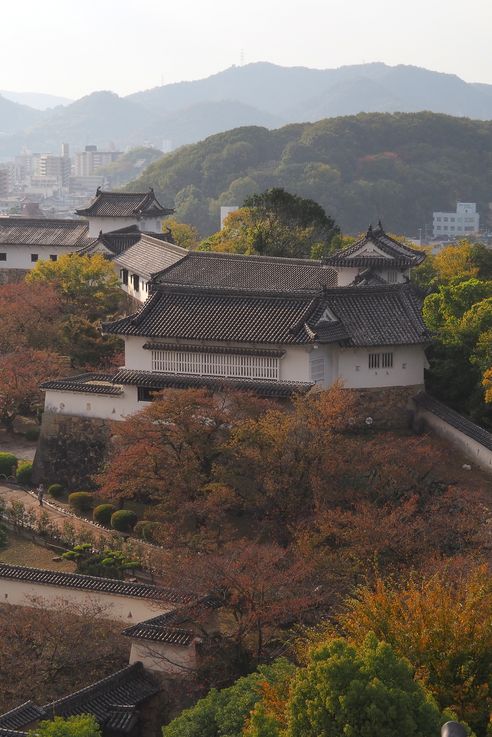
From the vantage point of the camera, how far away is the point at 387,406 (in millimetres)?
32750

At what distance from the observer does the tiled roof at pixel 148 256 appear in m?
44.9

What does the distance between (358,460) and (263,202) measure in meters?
28.8

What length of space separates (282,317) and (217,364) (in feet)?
6.74

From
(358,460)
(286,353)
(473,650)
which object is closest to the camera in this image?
(473,650)

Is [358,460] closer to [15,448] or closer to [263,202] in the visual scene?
[15,448]

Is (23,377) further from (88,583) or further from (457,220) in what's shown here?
(457,220)

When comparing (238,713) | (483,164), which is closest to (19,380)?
(238,713)

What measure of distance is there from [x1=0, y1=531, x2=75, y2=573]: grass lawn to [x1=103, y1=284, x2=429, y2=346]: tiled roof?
20.0 ft

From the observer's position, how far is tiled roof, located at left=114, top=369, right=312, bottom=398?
31.2 metres

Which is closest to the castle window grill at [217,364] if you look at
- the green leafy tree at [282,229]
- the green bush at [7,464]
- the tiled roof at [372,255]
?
the green bush at [7,464]

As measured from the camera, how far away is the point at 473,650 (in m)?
18.0

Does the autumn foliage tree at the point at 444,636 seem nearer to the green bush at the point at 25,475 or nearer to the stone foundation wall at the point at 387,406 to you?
the stone foundation wall at the point at 387,406

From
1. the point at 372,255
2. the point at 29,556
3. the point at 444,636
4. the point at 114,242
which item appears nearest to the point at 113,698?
the point at 444,636

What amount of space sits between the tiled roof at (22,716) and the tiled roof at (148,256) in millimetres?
23604
